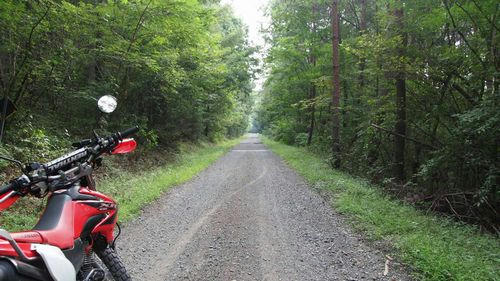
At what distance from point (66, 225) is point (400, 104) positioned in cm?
1028

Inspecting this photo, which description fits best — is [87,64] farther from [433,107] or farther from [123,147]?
[433,107]

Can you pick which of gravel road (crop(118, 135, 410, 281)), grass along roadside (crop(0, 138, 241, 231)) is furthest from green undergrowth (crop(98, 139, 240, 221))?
gravel road (crop(118, 135, 410, 281))

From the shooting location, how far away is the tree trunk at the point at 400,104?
1005cm

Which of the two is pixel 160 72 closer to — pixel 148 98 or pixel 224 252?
pixel 148 98

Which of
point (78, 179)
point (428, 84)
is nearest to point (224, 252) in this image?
point (78, 179)

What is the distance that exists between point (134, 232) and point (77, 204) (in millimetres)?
3388

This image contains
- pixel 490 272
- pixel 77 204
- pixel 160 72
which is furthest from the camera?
pixel 160 72

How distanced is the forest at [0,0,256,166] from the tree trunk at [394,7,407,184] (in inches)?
240

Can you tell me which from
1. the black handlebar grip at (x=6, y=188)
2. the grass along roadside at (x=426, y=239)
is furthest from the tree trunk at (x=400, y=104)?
the black handlebar grip at (x=6, y=188)

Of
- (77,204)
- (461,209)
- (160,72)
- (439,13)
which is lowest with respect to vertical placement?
(461,209)

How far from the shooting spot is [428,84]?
10.2m

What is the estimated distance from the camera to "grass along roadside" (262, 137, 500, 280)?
4.18 m

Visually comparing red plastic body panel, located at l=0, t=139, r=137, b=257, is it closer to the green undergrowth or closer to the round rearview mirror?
the round rearview mirror

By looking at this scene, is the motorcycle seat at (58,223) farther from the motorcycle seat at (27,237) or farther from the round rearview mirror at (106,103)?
the round rearview mirror at (106,103)
